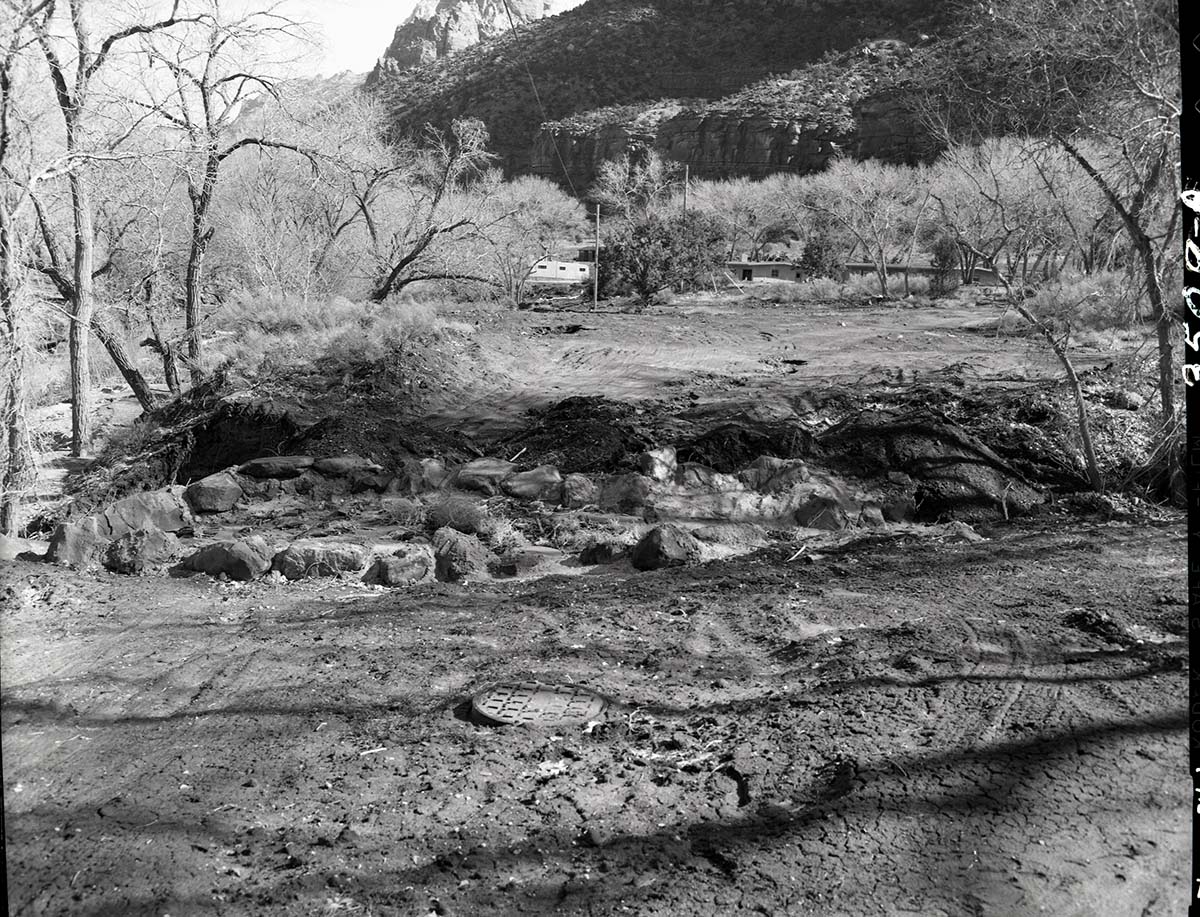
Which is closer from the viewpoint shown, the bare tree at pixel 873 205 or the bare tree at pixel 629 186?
the bare tree at pixel 873 205

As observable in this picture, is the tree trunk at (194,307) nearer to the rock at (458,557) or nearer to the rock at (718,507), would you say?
the rock at (458,557)

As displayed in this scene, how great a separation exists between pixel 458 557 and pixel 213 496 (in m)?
3.90

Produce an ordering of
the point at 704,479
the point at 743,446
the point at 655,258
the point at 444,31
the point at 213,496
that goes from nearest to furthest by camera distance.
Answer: the point at 704,479 → the point at 213,496 → the point at 743,446 → the point at 655,258 → the point at 444,31

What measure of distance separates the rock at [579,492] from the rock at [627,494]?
0.40 feet

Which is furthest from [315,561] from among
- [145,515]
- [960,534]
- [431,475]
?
[960,534]

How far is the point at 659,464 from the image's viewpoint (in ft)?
35.2

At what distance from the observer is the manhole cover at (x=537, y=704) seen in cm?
481

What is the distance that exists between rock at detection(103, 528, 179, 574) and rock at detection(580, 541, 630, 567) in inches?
140

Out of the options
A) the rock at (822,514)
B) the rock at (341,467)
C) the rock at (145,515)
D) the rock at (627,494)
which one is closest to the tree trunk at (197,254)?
the rock at (341,467)

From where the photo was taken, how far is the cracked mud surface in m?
3.45

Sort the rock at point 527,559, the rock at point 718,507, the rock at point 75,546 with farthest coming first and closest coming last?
the rock at point 718,507 < the rock at point 527,559 < the rock at point 75,546

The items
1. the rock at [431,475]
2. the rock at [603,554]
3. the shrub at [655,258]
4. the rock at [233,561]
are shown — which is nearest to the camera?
the rock at [233,561]

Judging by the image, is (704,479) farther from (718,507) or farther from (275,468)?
(275,468)

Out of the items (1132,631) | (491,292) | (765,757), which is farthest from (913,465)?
(491,292)
